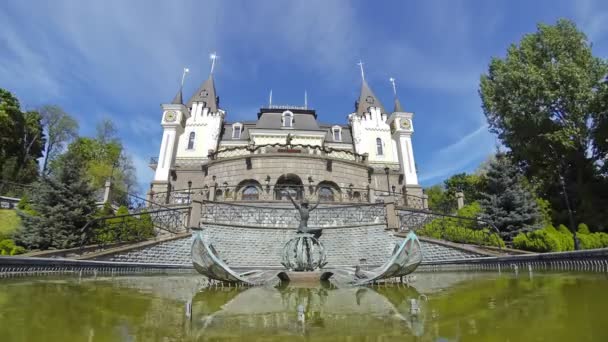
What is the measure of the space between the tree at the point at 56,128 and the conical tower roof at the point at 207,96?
19.4m

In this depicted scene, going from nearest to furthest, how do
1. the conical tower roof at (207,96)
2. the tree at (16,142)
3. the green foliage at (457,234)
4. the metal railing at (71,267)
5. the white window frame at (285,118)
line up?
the metal railing at (71,267) → the green foliage at (457,234) → the tree at (16,142) → the white window frame at (285,118) → the conical tower roof at (207,96)

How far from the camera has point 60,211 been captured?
14.2m

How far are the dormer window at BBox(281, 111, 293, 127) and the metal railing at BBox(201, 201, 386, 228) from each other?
19.6 meters

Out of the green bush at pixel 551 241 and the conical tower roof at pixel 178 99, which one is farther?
the conical tower roof at pixel 178 99

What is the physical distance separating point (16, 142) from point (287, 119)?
28.4 meters

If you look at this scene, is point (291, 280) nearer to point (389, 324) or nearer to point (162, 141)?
point (389, 324)

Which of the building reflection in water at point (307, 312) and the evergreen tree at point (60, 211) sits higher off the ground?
the evergreen tree at point (60, 211)

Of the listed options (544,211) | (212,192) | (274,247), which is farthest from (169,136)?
(544,211)

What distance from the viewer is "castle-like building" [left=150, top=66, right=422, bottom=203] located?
84.5 ft

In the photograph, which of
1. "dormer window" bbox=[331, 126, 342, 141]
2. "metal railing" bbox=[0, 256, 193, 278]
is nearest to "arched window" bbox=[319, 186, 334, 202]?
"dormer window" bbox=[331, 126, 342, 141]

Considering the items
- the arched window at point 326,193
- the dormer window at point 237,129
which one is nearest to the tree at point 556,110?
the arched window at point 326,193

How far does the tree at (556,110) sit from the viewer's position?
2016 cm

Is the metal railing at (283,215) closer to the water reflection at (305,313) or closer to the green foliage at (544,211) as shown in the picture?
the green foliage at (544,211)

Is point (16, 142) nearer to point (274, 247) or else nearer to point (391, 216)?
point (274, 247)
